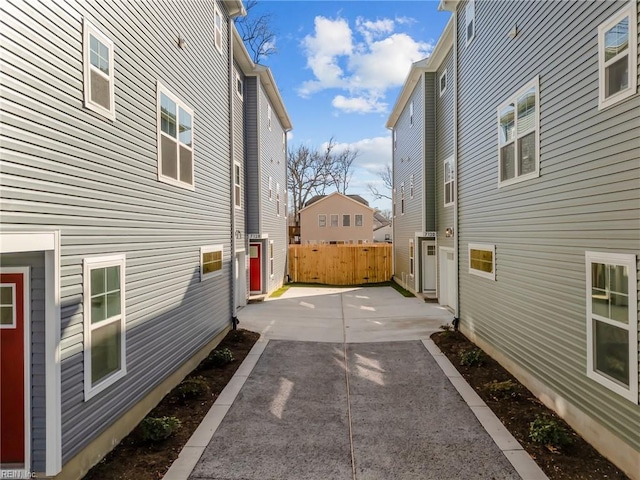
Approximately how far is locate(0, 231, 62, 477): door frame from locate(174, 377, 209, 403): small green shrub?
2511 mm

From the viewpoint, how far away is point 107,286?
4.50 m

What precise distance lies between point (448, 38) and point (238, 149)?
7.42m

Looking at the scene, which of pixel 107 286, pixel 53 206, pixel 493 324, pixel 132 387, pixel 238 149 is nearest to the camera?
pixel 53 206

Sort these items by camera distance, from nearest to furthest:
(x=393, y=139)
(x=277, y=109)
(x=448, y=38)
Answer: (x=448, y=38) < (x=277, y=109) < (x=393, y=139)

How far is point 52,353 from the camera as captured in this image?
3521mm

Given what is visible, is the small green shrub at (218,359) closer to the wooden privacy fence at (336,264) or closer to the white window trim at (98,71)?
the white window trim at (98,71)

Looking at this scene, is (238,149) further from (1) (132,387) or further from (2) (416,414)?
(2) (416,414)

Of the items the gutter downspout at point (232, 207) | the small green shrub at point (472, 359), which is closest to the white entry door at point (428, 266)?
the small green shrub at point (472, 359)

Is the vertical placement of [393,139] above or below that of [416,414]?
above

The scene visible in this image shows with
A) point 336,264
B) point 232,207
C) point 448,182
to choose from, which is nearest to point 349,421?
point 232,207

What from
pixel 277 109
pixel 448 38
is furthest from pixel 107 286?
pixel 277 109

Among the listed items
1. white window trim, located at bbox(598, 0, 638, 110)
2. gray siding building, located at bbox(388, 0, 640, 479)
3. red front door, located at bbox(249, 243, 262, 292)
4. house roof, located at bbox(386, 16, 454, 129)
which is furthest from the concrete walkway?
house roof, located at bbox(386, 16, 454, 129)

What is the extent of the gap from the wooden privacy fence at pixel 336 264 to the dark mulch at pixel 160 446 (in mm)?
13707

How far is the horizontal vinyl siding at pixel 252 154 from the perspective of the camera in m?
13.7
